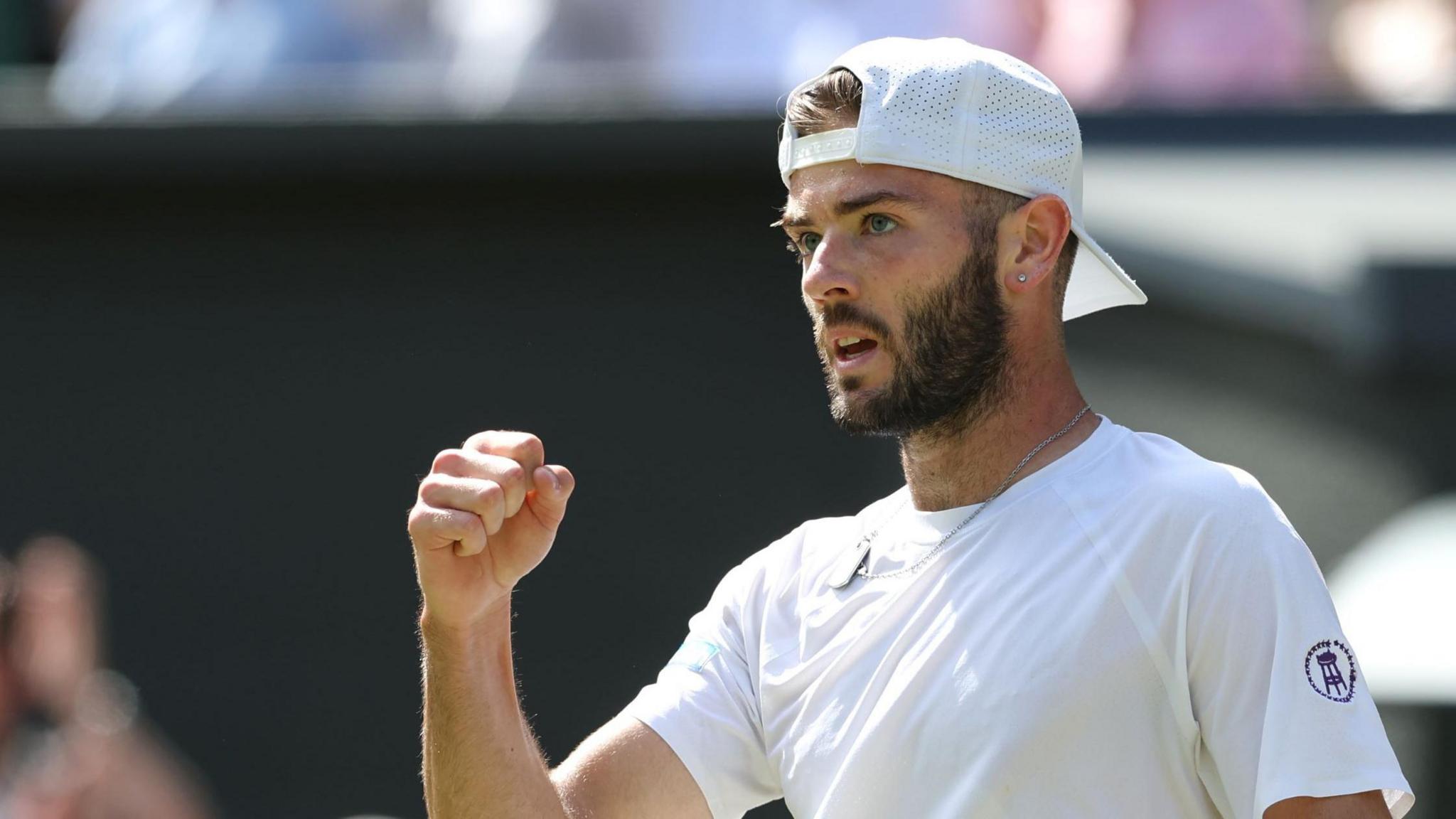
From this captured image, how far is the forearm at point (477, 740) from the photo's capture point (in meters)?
2.36

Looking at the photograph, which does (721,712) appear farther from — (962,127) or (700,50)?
(700,50)

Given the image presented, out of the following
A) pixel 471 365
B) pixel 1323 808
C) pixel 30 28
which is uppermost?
pixel 30 28

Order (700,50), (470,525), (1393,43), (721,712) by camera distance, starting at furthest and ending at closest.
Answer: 1. (700,50)
2. (1393,43)
3. (721,712)
4. (470,525)

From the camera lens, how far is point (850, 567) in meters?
2.47

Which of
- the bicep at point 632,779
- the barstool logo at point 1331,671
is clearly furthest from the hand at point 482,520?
the barstool logo at point 1331,671

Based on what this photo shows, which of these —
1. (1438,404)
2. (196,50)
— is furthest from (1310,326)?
(196,50)

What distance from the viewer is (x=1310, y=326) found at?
521cm

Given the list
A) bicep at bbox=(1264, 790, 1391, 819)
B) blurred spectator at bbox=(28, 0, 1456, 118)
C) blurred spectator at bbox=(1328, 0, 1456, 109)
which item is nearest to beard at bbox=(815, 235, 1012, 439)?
bicep at bbox=(1264, 790, 1391, 819)

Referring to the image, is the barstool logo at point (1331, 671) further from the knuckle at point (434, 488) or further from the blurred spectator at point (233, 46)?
the blurred spectator at point (233, 46)

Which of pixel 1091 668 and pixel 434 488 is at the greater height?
pixel 434 488

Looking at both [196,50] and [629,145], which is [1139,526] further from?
[196,50]

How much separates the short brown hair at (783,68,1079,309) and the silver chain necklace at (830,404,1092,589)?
21 centimetres

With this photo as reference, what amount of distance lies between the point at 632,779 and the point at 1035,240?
90 cm

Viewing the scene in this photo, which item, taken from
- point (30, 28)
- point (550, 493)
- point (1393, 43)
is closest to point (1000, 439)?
point (550, 493)
